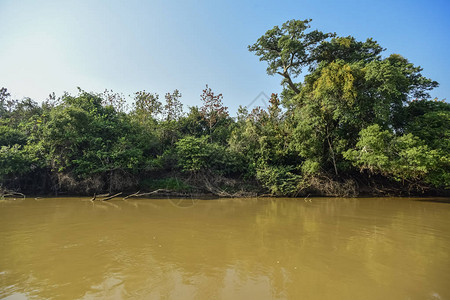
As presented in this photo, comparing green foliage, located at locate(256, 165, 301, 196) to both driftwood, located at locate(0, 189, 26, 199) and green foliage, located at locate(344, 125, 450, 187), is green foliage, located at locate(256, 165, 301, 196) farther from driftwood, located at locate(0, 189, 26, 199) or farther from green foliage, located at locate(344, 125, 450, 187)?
driftwood, located at locate(0, 189, 26, 199)

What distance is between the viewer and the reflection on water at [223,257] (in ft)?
11.6

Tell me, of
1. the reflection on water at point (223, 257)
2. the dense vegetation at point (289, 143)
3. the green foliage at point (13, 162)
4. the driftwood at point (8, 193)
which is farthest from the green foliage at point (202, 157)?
the driftwood at point (8, 193)

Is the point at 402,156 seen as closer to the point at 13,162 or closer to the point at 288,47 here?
the point at 288,47

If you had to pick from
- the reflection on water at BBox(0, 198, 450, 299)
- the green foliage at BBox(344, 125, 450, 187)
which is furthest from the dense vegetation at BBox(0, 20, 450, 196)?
the reflection on water at BBox(0, 198, 450, 299)

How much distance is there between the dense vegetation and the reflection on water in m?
5.18

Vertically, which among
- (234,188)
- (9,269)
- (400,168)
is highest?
(400,168)

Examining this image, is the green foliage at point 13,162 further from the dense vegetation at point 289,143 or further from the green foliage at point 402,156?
the green foliage at point 402,156

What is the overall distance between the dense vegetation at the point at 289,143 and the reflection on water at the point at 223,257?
5.18 m

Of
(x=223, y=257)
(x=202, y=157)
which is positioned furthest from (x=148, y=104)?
(x=223, y=257)

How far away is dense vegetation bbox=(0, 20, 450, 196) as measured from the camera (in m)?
12.5

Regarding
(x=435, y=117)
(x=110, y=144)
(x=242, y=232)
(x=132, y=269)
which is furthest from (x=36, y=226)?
(x=435, y=117)

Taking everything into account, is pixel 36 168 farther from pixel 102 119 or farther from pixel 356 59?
pixel 356 59

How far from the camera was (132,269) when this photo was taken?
4.18 metres

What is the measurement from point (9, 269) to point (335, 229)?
7722 millimetres
